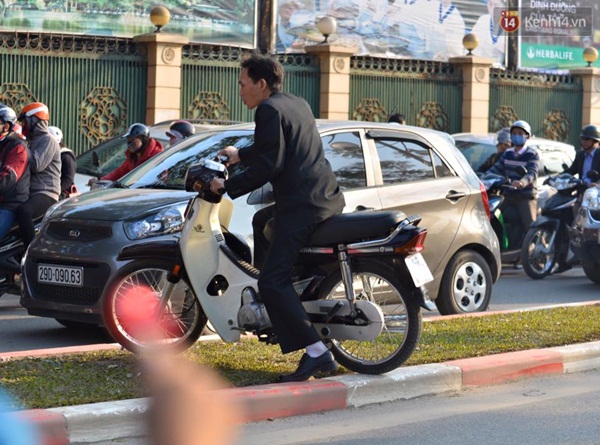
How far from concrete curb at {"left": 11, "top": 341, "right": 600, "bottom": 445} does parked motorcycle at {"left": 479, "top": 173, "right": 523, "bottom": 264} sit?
19.0 ft

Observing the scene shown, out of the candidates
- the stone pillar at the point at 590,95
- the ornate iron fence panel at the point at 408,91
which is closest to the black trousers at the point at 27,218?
the ornate iron fence panel at the point at 408,91

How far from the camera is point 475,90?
25.1 meters

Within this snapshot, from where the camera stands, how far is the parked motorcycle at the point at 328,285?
237 inches

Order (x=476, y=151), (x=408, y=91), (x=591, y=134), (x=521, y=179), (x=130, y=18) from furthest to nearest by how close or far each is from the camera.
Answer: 1. (x=408, y=91)
2. (x=130, y=18)
3. (x=476, y=151)
4. (x=591, y=134)
5. (x=521, y=179)

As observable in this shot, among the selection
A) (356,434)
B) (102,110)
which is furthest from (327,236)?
(102,110)

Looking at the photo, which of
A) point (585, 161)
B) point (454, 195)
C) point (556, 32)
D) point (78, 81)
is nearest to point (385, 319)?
point (454, 195)

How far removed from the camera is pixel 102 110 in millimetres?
19891

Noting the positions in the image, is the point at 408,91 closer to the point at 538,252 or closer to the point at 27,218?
the point at 538,252

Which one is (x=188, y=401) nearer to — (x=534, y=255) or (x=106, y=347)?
(x=106, y=347)

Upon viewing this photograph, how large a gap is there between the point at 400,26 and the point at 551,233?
12.8 meters

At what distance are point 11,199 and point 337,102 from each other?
14.0 m

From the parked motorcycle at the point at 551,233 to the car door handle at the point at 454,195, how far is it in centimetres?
427

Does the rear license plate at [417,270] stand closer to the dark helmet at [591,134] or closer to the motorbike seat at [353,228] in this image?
the motorbike seat at [353,228]

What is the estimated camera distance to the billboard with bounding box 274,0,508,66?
2347 cm
